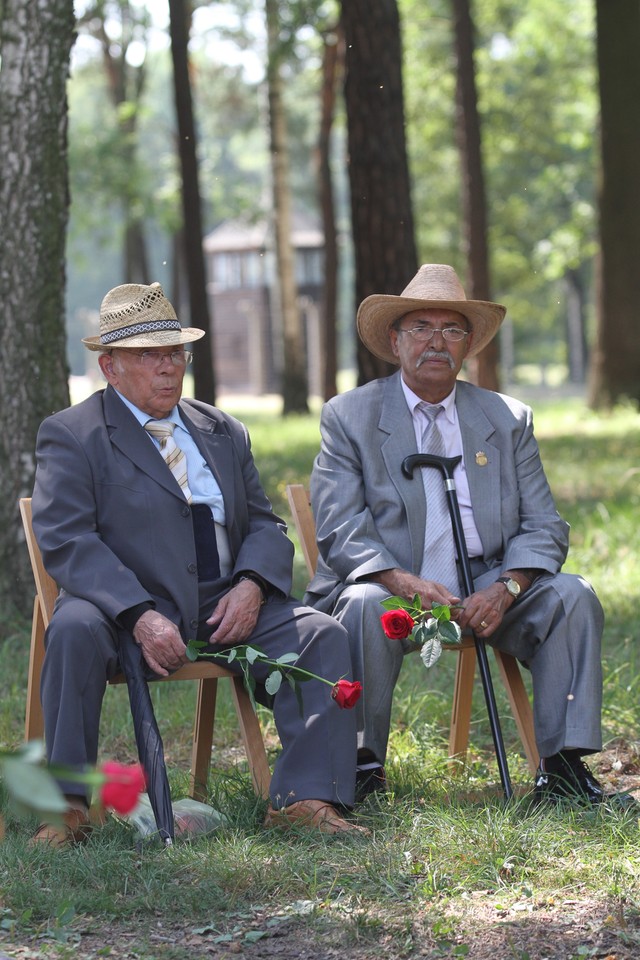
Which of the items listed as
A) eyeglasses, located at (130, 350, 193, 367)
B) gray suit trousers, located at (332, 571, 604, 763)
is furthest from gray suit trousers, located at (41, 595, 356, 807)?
eyeglasses, located at (130, 350, 193, 367)

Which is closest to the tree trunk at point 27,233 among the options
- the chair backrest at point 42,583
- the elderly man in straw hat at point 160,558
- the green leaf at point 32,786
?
the elderly man in straw hat at point 160,558

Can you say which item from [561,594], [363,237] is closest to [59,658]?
[561,594]

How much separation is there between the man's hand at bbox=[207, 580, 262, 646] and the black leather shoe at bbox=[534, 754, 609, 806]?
1047mm

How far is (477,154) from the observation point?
55.9ft

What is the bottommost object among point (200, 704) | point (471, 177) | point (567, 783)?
point (567, 783)

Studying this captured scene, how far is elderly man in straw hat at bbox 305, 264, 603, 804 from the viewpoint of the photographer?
4.36m

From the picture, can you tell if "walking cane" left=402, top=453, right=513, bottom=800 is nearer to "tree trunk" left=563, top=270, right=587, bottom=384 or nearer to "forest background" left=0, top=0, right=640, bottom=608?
"forest background" left=0, top=0, right=640, bottom=608

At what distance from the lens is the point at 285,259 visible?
2112 cm

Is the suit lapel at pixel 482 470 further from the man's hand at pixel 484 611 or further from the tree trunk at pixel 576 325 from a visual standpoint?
the tree trunk at pixel 576 325

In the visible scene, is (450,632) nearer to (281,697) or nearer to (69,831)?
(281,697)

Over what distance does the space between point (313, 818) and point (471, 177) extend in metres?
14.2

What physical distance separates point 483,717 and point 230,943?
2.44 m

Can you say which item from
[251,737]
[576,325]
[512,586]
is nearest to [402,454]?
[512,586]

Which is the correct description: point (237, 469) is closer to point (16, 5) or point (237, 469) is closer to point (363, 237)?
point (16, 5)
